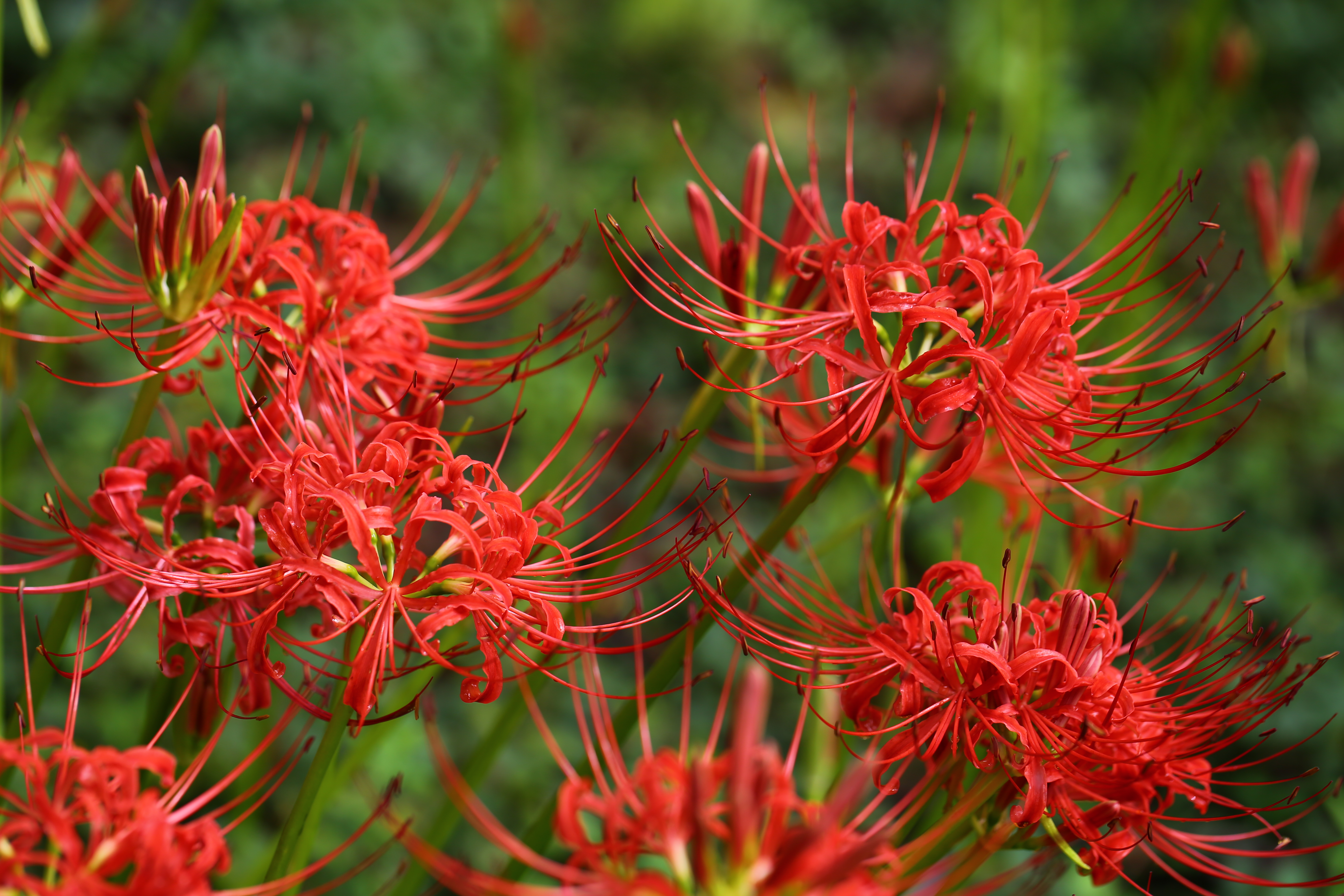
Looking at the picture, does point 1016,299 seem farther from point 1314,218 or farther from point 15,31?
point 1314,218

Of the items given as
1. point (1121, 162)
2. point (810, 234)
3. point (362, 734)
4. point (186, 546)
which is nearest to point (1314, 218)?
point (1121, 162)

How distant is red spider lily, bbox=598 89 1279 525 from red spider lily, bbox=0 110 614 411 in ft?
0.40

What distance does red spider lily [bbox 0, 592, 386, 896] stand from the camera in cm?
50

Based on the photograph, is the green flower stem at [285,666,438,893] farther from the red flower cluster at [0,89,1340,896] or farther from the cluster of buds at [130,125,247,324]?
the cluster of buds at [130,125,247,324]

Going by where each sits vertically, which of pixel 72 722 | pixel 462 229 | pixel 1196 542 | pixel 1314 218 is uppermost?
pixel 72 722

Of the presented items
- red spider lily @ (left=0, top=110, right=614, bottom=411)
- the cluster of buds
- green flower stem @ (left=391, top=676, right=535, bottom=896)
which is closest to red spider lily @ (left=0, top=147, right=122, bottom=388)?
red spider lily @ (left=0, top=110, right=614, bottom=411)

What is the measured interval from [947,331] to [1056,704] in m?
0.23

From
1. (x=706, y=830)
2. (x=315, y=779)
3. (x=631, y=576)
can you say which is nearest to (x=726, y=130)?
(x=631, y=576)

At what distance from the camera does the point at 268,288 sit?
2.80 feet

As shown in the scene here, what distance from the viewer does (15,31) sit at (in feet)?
7.74

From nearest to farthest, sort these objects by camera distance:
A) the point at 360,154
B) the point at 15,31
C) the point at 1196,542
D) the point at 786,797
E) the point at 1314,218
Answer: the point at 786,797 → the point at 1196,542 → the point at 15,31 → the point at 360,154 → the point at 1314,218

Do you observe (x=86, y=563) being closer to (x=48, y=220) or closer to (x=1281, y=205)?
(x=48, y=220)

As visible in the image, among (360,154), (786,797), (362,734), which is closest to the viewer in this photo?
(786,797)

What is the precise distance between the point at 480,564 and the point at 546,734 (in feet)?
0.39
